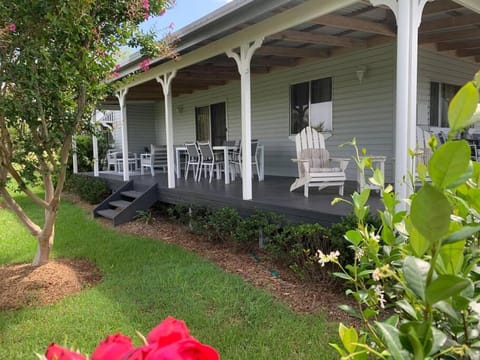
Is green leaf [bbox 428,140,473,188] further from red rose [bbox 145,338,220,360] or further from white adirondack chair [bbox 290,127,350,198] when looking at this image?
white adirondack chair [bbox 290,127,350,198]

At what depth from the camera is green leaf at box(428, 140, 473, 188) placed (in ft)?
1.88

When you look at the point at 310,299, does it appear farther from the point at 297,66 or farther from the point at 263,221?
the point at 297,66

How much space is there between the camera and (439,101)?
22.5 ft

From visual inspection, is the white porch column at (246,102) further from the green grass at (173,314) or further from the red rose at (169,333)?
the red rose at (169,333)

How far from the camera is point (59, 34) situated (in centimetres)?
340

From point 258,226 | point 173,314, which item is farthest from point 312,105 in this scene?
point 173,314

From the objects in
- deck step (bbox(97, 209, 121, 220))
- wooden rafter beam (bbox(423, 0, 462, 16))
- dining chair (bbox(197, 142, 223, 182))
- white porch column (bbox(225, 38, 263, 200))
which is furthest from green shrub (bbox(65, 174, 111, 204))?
wooden rafter beam (bbox(423, 0, 462, 16))

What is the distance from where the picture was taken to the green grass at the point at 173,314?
2.64 metres

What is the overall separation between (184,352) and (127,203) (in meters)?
6.98

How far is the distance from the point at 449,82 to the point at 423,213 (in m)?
7.53

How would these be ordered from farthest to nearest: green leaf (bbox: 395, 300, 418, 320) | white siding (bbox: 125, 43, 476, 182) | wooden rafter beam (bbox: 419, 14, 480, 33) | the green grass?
white siding (bbox: 125, 43, 476, 182) < wooden rafter beam (bbox: 419, 14, 480, 33) < the green grass < green leaf (bbox: 395, 300, 418, 320)

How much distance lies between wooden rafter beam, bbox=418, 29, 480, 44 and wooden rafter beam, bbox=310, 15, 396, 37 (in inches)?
46.2

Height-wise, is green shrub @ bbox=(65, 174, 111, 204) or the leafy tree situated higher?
the leafy tree

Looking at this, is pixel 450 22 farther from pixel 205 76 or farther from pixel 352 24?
pixel 205 76
